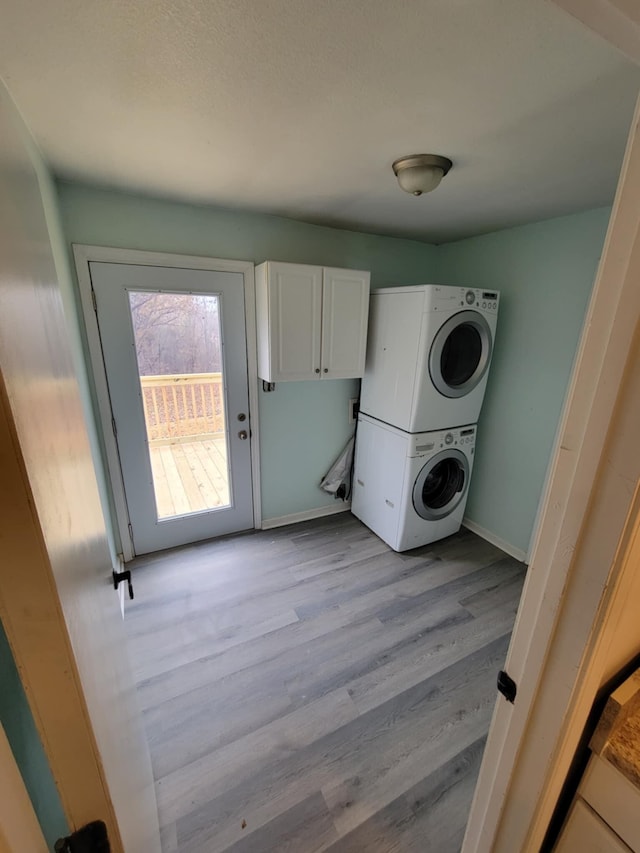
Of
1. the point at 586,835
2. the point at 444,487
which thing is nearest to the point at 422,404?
the point at 444,487

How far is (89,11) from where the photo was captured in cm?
74

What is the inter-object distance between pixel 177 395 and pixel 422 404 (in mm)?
1562

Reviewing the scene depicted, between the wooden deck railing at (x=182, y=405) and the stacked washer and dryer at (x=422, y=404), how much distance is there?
110 centimetres

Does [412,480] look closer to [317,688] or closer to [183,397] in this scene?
[317,688]

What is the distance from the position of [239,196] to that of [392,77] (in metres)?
1.13

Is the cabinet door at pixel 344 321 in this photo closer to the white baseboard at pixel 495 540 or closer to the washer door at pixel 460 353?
the washer door at pixel 460 353

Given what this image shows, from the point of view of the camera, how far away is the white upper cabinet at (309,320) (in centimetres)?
207

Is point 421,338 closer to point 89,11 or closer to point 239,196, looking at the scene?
point 239,196

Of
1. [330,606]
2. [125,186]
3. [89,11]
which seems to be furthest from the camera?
[330,606]

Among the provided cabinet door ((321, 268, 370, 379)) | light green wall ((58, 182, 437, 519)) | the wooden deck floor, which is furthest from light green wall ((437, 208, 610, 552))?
the wooden deck floor

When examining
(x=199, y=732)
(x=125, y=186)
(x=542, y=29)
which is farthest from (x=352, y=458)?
(x=542, y=29)

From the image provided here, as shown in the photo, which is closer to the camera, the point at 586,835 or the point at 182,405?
the point at 586,835

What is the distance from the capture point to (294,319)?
6.98 ft

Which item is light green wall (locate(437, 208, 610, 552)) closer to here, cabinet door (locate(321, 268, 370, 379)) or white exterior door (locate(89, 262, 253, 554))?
cabinet door (locate(321, 268, 370, 379))
